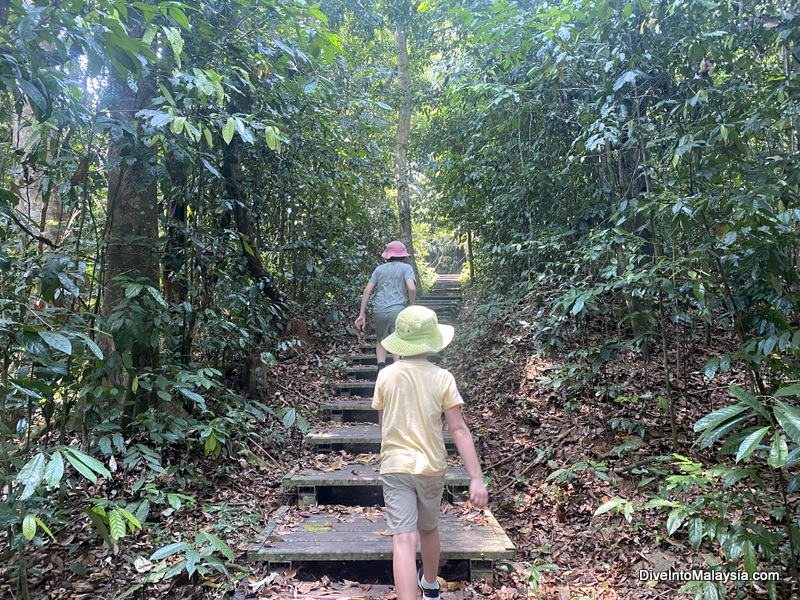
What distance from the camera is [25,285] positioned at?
3.14 metres

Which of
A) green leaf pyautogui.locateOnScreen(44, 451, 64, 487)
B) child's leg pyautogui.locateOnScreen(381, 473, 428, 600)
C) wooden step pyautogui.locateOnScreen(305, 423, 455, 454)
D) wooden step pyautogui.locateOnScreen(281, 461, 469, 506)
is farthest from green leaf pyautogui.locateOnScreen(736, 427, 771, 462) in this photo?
wooden step pyautogui.locateOnScreen(305, 423, 455, 454)

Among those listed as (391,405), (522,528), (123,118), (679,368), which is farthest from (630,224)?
(123,118)

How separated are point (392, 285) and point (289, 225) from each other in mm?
2087

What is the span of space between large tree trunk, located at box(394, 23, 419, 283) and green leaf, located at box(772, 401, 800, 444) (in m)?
9.60

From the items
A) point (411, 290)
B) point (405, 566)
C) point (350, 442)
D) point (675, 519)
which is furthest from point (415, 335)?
point (411, 290)

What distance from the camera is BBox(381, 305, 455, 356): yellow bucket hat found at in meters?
2.56

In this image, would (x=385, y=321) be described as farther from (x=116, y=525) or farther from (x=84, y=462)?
(x=84, y=462)

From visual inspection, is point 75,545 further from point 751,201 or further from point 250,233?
point 751,201

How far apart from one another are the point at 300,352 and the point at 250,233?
1.86m

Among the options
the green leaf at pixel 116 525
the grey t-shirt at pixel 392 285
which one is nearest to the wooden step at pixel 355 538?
the green leaf at pixel 116 525

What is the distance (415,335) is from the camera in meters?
2.58

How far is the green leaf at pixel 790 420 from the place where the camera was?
6.24ft

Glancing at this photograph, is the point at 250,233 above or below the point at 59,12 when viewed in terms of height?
below

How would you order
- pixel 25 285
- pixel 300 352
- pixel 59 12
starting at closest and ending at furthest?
pixel 59 12 < pixel 25 285 < pixel 300 352
